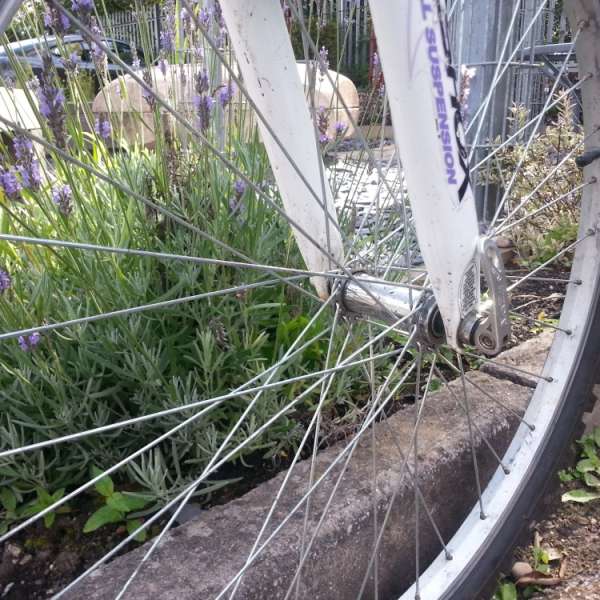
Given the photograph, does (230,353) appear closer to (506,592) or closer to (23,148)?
(23,148)

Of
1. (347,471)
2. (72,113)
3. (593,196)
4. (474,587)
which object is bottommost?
(474,587)

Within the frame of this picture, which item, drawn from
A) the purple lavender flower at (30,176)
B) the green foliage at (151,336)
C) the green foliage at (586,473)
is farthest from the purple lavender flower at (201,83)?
the green foliage at (586,473)

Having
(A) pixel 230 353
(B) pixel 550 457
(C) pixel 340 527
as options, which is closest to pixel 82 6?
(A) pixel 230 353

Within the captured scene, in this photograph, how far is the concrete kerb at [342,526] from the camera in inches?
41.0

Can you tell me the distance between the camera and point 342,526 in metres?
1.16

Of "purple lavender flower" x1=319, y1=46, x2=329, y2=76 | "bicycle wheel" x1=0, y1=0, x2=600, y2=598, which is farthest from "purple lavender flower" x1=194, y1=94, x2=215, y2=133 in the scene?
"purple lavender flower" x1=319, y1=46, x2=329, y2=76

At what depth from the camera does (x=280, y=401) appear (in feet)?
4.74

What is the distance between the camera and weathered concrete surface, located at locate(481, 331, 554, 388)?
1.64 metres

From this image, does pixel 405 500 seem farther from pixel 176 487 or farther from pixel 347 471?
pixel 176 487

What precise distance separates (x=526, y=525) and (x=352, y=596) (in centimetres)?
37

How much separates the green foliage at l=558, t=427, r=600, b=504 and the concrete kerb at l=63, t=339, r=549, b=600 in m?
0.22

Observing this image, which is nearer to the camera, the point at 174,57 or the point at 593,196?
the point at 593,196

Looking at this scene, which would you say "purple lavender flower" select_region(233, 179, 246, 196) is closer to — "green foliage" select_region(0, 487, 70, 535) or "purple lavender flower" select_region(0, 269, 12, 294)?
"purple lavender flower" select_region(0, 269, 12, 294)

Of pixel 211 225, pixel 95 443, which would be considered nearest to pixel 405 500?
pixel 95 443
